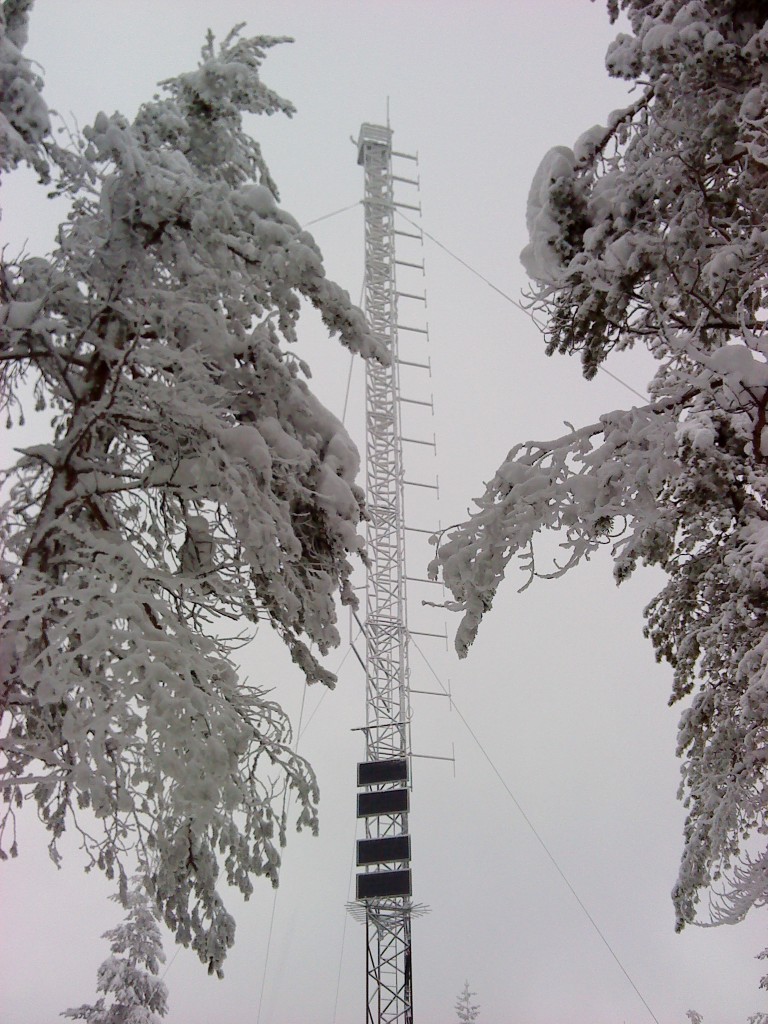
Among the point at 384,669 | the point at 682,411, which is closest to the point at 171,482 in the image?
the point at 682,411

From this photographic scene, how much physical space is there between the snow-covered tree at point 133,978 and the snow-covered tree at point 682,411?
11669 millimetres

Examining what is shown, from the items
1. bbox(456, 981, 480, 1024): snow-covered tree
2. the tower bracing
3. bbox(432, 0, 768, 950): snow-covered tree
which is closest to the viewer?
bbox(432, 0, 768, 950): snow-covered tree

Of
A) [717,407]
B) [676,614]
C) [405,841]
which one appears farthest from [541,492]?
[405,841]

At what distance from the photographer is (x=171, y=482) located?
515 cm

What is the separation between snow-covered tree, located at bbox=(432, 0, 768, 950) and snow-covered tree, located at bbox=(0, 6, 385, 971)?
Answer: 4.68 feet

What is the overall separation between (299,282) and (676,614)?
3530 millimetres

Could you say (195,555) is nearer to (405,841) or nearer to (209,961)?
(209,961)

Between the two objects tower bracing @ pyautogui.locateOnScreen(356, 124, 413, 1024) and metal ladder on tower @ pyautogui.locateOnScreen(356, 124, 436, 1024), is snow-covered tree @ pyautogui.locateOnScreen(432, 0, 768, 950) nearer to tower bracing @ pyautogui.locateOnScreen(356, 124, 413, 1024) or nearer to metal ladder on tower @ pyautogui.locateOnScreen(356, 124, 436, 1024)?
tower bracing @ pyautogui.locateOnScreen(356, 124, 413, 1024)

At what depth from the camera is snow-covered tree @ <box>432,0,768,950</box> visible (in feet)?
13.8

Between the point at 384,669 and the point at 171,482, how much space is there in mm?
A: 12153

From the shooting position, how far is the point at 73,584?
Answer: 4.48 meters

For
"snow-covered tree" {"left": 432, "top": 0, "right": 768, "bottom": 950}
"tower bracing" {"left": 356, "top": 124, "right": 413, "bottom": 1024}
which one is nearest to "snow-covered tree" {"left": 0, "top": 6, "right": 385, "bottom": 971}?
"snow-covered tree" {"left": 432, "top": 0, "right": 768, "bottom": 950}

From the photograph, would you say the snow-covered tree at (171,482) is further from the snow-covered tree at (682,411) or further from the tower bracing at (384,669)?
the tower bracing at (384,669)

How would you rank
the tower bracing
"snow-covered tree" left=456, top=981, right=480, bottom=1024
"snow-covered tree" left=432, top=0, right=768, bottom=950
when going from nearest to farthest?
"snow-covered tree" left=432, top=0, right=768, bottom=950 → the tower bracing → "snow-covered tree" left=456, top=981, right=480, bottom=1024
